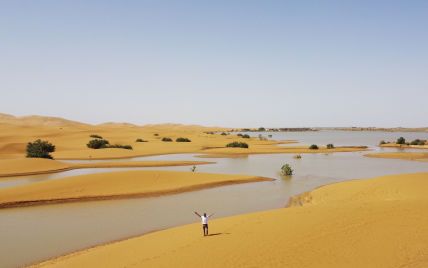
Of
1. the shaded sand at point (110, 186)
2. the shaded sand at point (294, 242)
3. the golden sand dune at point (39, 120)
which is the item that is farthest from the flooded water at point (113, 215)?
the golden sand dune at point (39, 120)

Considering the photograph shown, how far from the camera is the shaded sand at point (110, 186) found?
24.8 metres

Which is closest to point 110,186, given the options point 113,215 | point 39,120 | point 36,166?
point 113,215

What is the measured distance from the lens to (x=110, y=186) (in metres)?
27.8

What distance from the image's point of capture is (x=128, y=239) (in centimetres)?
1628

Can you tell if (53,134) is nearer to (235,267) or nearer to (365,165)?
(365,165)

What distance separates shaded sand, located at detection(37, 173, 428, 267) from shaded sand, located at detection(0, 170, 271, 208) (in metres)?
10.8

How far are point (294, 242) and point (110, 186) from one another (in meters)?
17.8

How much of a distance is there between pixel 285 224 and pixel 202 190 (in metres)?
13.1

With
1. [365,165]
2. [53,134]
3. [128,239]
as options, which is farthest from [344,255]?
[53,134]

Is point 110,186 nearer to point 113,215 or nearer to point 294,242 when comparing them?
point 113,215

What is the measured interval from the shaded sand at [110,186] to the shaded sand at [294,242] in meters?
10.8

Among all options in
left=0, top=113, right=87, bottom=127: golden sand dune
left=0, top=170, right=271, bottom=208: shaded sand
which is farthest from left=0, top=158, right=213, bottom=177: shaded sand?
left=0, top=113, right=87, bottom=127: golden sand dune

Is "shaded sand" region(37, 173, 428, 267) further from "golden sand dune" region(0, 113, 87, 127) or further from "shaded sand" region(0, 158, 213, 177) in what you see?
"golden sand dune" region(0, 113, 87, 127)

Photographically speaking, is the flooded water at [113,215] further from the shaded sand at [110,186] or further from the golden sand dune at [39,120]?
the golden sand dune at [39,120]
